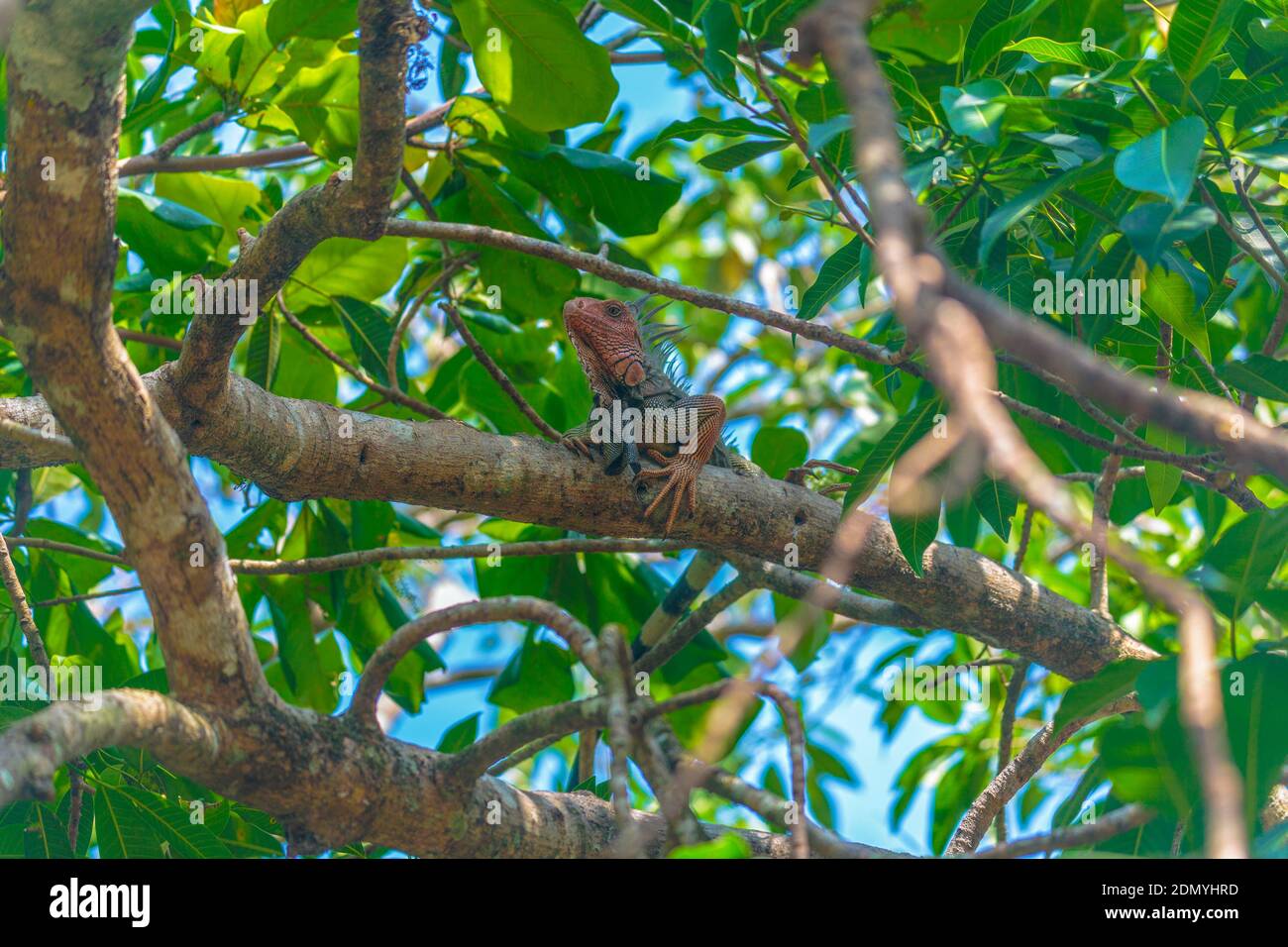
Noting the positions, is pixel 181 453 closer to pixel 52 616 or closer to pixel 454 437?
pixel 454 437

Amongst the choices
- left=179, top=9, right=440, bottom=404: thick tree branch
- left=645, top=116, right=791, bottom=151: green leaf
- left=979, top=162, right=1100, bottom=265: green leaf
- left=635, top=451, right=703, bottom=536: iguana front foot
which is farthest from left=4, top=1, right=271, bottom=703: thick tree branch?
left=979, top=162, right=1100, bottom=265: green leaf

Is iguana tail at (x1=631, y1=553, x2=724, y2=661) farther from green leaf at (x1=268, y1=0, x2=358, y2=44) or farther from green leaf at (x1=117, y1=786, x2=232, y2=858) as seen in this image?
green leaf at (x1=268, y1=0, x2=358, y2=44)

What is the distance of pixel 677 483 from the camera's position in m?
3.91

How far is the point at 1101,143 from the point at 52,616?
4528 mm

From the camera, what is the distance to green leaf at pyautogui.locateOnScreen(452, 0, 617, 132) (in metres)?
3.92

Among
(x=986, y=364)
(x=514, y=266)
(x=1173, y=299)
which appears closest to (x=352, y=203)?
(x=514, y=266)

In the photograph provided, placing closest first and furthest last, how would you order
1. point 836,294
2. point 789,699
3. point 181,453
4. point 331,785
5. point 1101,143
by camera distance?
point 789,699 < point 181,453 < point 331,785 < point 1101,143 < point 836,294

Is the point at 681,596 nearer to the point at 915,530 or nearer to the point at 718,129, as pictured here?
the point at 915,530

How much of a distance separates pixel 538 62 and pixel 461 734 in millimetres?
2507

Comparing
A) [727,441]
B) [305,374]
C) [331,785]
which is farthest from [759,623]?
[331,785]

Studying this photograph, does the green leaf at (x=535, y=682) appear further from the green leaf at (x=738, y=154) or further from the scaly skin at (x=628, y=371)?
the green leaf at (x=738, y=154)

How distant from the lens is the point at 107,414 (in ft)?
8.05

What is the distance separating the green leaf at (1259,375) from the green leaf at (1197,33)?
1.03 metres

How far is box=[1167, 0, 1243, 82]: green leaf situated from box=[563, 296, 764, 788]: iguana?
1946mm
